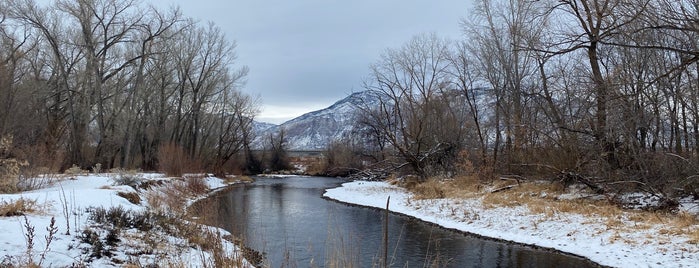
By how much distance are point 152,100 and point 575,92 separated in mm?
33967

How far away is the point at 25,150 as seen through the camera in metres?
17.0

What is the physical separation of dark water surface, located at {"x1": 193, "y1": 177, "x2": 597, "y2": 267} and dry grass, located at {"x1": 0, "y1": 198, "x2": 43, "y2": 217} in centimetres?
293

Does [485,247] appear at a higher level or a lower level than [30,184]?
lower

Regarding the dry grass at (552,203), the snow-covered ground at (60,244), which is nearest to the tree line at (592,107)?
the dry grass at (552,203)

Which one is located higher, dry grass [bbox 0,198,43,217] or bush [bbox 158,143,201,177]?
bush [bbox 158,143,201,177]

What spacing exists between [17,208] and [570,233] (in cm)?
1183

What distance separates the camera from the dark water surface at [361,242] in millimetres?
9203

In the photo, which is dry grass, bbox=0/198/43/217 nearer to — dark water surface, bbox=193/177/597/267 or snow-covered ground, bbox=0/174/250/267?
snow-covered ground, bbox=0/174/250/267

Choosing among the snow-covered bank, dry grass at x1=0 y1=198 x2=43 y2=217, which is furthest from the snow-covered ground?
the snow-covered bank

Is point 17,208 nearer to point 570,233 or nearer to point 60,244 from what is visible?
point 60,244

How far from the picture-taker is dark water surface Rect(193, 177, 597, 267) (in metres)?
9.20

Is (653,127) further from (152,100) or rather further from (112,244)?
(152,100)

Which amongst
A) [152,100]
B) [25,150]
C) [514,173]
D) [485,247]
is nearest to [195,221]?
[485,247]

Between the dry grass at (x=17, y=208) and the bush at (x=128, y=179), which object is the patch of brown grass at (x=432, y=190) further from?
the dry grass at (x=17, y=208)
